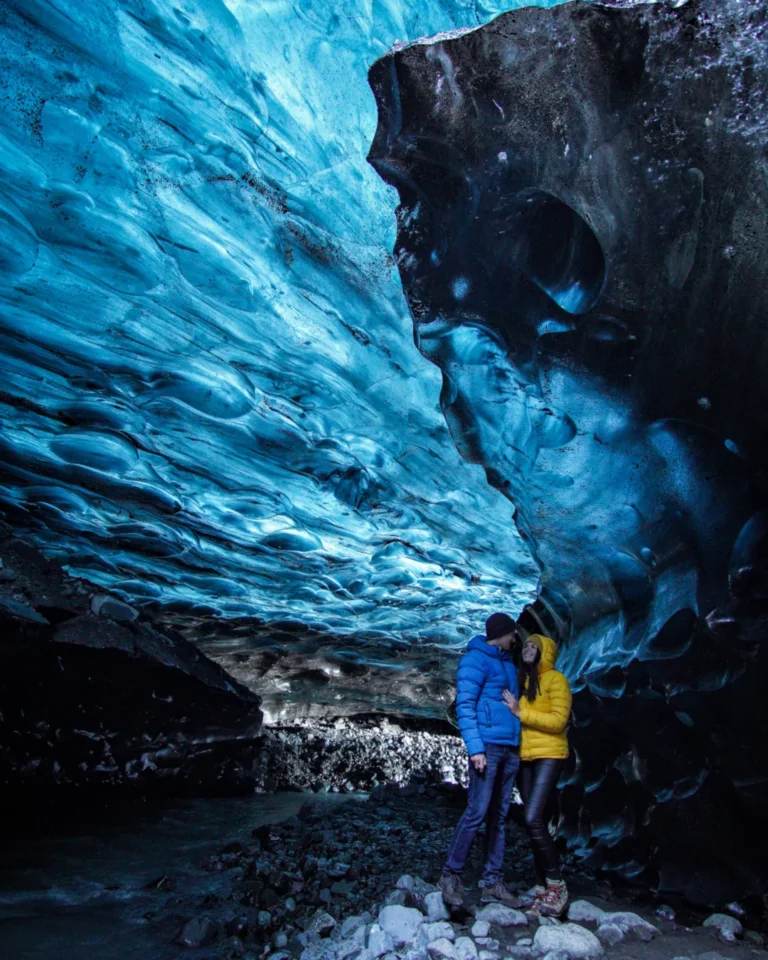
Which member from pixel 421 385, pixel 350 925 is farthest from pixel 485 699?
pixel 421 385

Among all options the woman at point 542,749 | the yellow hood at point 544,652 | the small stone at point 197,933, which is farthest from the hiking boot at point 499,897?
the small stone at point 197,933

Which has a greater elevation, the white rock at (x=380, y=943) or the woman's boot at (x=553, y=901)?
the woman's boot at (x=553, y=901)

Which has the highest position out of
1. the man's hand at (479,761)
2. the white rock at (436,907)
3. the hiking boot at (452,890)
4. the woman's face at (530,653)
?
the woman's face at (530,653)

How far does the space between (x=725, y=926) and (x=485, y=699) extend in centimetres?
148

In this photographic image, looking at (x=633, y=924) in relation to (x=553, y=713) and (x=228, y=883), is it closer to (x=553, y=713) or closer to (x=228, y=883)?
(x=553, y=713)

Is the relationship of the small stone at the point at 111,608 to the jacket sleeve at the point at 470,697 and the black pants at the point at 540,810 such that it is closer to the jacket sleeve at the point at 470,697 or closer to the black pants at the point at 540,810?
the jacket sleeve at the point at 470,697

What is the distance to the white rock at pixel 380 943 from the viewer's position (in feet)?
8.30

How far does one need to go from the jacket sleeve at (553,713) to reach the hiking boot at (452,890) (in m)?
0.79

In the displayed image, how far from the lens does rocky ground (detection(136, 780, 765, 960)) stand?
2.55 metres

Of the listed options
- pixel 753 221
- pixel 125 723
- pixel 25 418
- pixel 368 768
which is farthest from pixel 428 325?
pixel 368 768

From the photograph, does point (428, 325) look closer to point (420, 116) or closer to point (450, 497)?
point (420, 116)

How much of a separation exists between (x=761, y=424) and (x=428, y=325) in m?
1.53

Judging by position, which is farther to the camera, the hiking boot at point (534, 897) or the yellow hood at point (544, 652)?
the yellow hood at point (544, 652)

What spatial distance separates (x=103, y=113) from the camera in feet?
7.27
